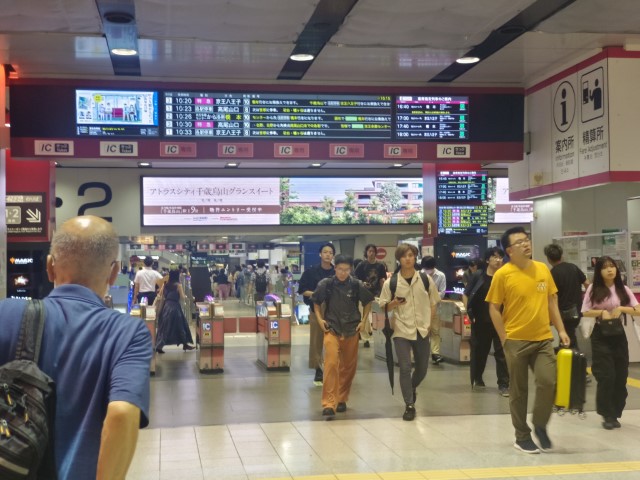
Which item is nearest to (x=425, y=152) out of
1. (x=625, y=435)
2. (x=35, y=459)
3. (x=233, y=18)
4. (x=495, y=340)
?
(x=495, y=340)

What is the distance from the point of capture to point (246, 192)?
58.2ft

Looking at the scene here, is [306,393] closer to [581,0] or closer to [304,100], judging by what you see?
[304,100]

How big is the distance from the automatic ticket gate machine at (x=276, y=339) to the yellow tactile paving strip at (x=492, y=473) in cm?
533

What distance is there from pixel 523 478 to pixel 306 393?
12.8 ft

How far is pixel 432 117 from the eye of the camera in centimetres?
980

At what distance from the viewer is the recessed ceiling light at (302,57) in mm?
8977

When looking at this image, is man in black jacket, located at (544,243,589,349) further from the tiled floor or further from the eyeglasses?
the eyeglasses

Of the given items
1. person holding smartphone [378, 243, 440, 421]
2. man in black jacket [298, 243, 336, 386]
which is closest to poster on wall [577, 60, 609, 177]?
person holding smartphone [378, 243, 440, 421]

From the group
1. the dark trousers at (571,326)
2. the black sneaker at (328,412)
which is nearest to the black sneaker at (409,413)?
the black sneaker at (328,412)

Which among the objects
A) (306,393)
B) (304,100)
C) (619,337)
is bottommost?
(306,393)

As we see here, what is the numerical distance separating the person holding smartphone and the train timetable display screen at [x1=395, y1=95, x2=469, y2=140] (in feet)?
8.86

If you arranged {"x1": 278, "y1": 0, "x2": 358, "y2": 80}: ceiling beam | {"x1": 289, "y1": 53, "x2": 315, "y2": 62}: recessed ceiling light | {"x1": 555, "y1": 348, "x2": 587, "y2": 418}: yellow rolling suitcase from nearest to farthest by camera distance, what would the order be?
{"x1": 555, "y1": 348, "x2": 587, "y2": 418}: yellow rolling suitcase
{"x1": 278, "y1": 0, "x2": 358, "y2": 80}: ceiling beam
{"x1": 289, "y1": 53, "x2": 315, "y2": 62}: recessed ceiling light

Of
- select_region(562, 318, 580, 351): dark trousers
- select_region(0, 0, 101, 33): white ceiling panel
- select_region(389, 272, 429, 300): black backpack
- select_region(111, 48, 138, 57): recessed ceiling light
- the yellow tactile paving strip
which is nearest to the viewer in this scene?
the yellow tactile paving strip

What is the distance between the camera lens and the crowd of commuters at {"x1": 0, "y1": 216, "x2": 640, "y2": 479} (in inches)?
77.0
